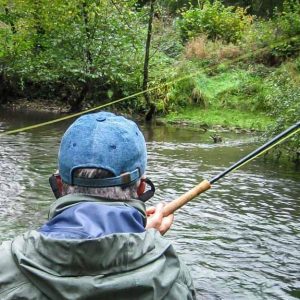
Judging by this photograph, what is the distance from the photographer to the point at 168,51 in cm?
2445

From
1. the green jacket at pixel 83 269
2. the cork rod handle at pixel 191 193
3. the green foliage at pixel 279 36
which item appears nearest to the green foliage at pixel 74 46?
the green foliage at pixel 279 36

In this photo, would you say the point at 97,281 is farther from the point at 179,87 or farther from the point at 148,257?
the point at 179,87

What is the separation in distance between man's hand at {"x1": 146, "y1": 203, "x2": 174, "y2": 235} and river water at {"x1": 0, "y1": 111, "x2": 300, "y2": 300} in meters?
2.73

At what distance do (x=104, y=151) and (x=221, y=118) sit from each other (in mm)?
16431

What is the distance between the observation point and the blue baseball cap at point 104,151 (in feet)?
6.00

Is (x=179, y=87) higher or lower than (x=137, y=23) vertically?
lower

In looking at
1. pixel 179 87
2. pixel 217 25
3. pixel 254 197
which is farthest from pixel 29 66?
pixel 254 197

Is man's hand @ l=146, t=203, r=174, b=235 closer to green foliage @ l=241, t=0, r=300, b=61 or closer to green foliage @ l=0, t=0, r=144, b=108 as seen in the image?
green foliage @ l=0, t=0, r=144, b=108

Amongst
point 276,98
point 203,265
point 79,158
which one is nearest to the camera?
point 79,158

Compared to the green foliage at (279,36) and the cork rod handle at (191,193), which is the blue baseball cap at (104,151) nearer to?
the cork rod handle at (191,193)

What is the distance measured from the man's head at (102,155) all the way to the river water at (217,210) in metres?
3.60

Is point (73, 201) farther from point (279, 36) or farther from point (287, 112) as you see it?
point (279, 36)

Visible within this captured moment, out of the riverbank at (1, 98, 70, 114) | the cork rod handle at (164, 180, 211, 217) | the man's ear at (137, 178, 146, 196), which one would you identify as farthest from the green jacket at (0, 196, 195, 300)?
the riverbank at (1, 98, 70, 114)

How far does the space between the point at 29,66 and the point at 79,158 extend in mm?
18169
